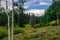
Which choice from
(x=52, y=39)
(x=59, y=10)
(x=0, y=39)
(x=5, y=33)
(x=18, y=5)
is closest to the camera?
(x=52, y=39)

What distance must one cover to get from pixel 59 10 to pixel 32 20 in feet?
17.7

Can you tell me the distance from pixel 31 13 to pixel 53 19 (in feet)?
18.7

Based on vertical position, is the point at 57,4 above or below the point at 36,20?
above

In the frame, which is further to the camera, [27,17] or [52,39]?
[27,17]

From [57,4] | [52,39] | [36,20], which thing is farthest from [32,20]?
[52,39]

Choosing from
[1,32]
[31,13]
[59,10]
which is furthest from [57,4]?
[1,32]

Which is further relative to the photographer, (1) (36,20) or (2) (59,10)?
(1) (36,20)

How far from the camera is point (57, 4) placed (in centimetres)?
3178

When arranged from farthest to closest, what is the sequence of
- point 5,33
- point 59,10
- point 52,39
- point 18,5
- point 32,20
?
1. point 32,20
2. point 18,5
3. point 59,10
4. point 5,33
5. point 52,39

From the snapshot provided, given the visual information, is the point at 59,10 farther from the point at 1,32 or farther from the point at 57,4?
the point at 1,32

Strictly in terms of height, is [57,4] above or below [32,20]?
above

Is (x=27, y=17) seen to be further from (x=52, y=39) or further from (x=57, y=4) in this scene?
(x=52, y=39)

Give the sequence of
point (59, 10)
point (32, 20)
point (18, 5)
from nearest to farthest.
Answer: point (59, 10)
point (18, 5)
point (32, 20)

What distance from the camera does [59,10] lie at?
30.4 meters
